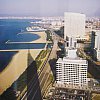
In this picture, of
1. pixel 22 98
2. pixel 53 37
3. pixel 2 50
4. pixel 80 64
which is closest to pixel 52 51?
pixel 53 37

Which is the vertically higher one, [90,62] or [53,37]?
[53,37]

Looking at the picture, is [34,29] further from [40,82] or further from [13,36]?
[40,82]

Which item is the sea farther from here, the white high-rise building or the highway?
the white high-rise building

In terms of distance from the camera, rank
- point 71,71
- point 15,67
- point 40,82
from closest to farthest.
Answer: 1. point 15,67
2. point 40,82
3. point 71,71

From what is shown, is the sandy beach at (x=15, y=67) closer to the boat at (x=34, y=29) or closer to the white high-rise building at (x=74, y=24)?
the boat at (x=34, y=29)

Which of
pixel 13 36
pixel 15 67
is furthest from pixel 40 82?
pixel 13 36

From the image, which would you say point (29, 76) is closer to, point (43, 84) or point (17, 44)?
point (43, 84)
